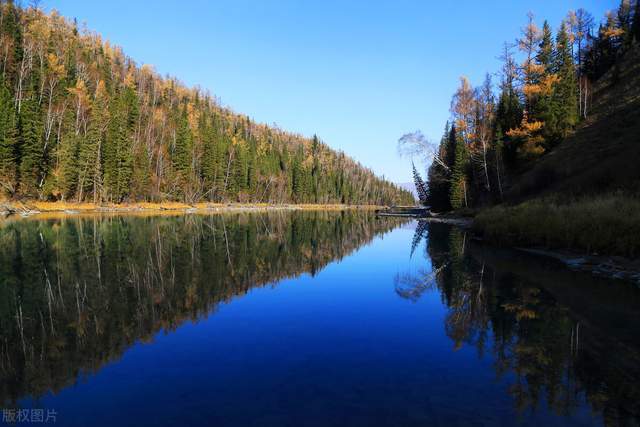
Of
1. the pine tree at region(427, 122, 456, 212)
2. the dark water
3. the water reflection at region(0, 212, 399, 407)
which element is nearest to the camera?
the dark water

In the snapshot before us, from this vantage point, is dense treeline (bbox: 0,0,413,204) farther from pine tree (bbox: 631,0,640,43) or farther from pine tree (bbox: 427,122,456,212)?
pine tree (bbox: 631,0,640,43)

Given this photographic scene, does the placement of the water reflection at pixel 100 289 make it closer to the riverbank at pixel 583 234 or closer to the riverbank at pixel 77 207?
the riverbank at pixel 583 234

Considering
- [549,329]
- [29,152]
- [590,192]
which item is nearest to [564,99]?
[590,192]

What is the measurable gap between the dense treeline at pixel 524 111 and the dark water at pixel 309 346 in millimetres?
35768

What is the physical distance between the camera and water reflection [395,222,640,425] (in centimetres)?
601

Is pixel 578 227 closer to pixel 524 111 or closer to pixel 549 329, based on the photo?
pixel 549 329

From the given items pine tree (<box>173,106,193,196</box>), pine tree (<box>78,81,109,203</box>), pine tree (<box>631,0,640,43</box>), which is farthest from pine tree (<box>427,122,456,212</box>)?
pine tree (<box>78,81,109,203</box>)

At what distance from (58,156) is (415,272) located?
56895 mm

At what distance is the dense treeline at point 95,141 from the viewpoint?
169 ft

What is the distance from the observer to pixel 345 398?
593cm

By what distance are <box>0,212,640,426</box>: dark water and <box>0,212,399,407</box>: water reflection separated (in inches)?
2.4

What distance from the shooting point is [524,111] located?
49938 millimetres

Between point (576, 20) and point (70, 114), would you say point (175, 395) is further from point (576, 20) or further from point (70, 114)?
point (576, 20)

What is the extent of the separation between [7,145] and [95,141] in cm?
1485
